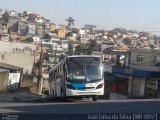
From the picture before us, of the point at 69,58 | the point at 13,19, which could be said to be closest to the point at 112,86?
the point at 69,58

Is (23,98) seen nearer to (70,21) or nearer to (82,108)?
(82,108)

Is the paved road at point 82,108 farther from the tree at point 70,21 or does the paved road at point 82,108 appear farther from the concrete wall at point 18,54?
the tree at point 70,21

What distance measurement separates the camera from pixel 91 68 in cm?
2436

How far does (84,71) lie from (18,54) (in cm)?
4400

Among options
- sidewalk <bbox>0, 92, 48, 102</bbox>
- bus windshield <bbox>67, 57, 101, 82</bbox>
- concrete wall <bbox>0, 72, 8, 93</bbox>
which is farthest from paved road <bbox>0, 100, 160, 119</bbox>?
concrete wall <bbox>0, 72, 8, 93</bbox>

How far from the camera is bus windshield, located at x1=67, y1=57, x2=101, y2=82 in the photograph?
79.3 ft

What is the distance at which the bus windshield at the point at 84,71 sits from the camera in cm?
2417

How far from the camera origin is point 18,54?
221 feet

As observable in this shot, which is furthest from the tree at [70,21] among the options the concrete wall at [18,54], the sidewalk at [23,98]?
the sidewalk at [23,98]

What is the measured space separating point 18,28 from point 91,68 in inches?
4469

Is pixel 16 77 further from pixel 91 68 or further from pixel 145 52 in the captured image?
pixel 91 68

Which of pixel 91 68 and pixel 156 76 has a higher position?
pixel 91 68

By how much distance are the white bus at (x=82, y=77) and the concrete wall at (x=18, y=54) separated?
42224 mm

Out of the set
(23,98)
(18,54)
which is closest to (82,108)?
(23,98)
